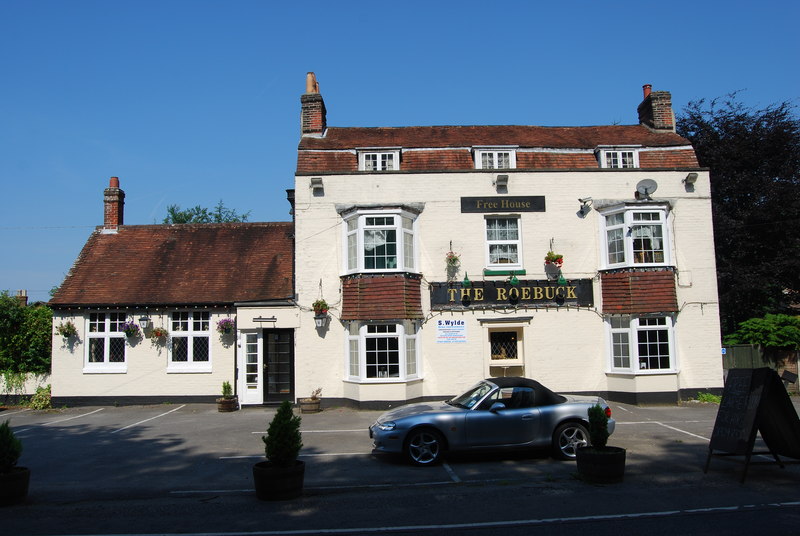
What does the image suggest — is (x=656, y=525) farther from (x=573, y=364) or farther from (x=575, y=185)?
(x=575, y=185)

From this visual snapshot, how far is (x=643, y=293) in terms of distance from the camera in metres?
17.2

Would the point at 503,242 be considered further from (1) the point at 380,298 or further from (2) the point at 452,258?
(1) the point at 380,298

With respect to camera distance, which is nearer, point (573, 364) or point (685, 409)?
point (685, 409)

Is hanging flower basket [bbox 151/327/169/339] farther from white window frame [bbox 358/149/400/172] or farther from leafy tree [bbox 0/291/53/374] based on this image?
white window frame [bbox 358/149/400/172]

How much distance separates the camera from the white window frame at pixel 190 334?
1942cm

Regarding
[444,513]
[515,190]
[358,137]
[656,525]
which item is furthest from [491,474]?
[358,137]

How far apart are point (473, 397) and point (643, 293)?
855 centimetres

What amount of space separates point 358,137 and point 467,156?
3.96m

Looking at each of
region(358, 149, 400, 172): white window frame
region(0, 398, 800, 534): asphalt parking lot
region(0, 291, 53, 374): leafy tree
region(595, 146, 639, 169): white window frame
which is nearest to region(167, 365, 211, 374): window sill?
region(0, 398, 800, 534): asphalt parking lot

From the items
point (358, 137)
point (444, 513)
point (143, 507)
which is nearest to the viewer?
point (444, 513)

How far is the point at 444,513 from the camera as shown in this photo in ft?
25.0

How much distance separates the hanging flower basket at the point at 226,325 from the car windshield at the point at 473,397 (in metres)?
9.97

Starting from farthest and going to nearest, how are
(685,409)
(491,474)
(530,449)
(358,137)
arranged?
(358,137) < (685,409) < (530,449) < (491,474)

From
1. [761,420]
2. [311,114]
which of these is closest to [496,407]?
[761,420]
